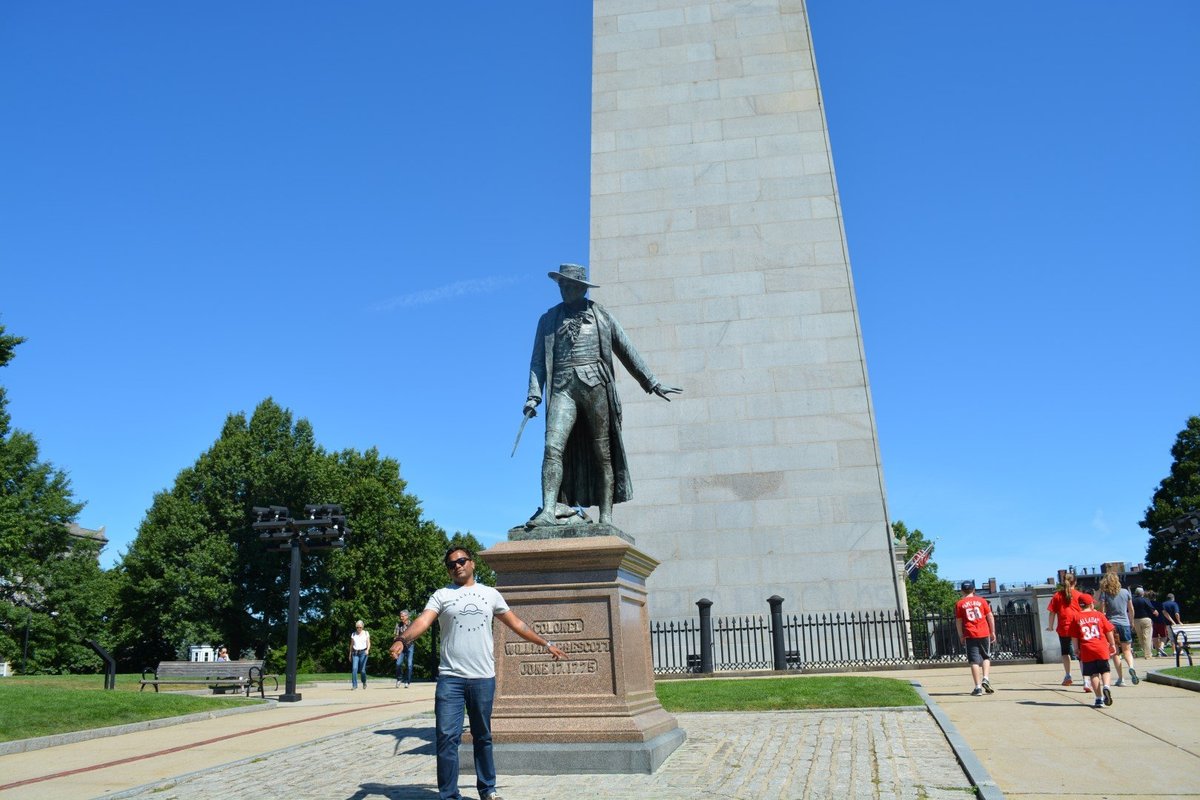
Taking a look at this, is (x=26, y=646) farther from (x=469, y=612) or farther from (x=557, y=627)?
(x=469, y=612)

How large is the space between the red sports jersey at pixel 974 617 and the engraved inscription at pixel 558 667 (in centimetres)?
785

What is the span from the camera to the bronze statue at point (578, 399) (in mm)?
9477

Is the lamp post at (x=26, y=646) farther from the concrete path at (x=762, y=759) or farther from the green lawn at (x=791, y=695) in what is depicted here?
the green lawn at (x=791, y=695)

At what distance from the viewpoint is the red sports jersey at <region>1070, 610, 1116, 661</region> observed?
37.3ft

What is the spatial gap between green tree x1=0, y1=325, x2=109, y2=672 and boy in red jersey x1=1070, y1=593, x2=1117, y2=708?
48.2 metres

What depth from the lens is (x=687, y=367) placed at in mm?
23250

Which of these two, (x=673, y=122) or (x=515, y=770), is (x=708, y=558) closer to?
(x=673, y=122)

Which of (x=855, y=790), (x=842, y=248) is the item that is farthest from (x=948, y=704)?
(x=842, y=248)

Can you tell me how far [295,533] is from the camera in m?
19.7

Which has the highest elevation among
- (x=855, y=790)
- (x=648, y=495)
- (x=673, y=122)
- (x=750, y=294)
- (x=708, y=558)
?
(x=673, y=122)

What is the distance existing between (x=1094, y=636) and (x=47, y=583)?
2117 inches

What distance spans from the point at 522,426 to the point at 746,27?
19122 millimetres

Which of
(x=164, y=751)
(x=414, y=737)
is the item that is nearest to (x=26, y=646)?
(x=164, y=751)

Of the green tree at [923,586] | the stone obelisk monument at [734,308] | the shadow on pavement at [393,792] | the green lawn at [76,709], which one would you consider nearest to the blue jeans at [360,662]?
the stone obelisk monument at [734,308]
